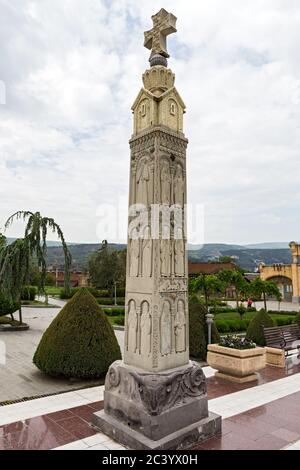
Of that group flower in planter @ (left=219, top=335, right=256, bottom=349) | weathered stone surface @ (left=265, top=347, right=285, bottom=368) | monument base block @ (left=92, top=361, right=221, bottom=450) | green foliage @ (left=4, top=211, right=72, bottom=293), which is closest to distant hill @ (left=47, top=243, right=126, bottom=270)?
green foliage @ (left=4, top=211, right=72, bottom=293)

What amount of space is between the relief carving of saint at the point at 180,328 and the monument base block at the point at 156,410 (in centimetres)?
32

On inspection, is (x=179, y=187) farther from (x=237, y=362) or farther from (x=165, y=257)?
(x=237, y=362)

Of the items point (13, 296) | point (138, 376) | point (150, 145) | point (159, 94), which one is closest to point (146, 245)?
point (150, 145)

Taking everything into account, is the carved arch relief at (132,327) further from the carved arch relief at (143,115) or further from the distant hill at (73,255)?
the distant hill at (73,255)

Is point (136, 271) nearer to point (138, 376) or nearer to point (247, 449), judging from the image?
point (138, 376)

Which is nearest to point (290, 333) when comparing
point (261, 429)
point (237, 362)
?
point (237, 362)

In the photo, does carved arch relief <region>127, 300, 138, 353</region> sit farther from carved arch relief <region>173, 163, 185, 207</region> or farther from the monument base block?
carved arch relief <region>173, 163, 185, 207</region>

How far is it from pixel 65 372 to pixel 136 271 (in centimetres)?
430

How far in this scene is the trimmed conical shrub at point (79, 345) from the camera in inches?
324

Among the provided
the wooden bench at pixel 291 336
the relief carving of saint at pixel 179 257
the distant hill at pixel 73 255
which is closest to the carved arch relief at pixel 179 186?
the relief carving of saint at pixel 179 257

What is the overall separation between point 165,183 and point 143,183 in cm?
36

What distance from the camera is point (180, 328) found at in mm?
5387

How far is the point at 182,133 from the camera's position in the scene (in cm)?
575

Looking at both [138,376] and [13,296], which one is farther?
[13,296]
